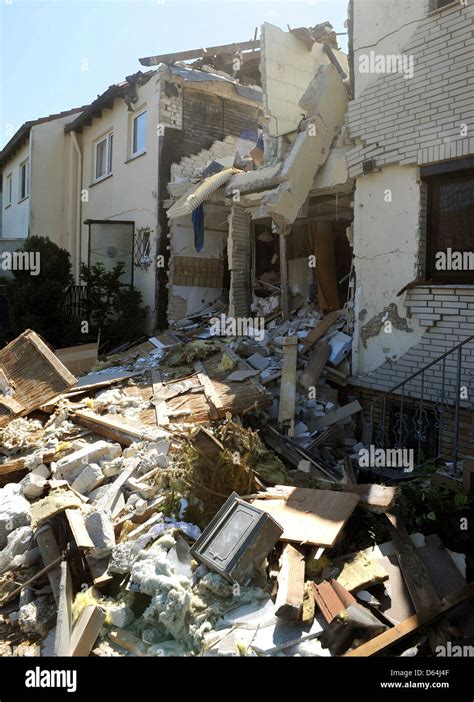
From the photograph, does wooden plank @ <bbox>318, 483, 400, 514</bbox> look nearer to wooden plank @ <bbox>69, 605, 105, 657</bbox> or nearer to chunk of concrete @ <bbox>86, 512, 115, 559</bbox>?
chunk of concrete @ <bbox>86, 512, 115, 559</bbox>

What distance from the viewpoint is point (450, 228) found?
5.97 metres

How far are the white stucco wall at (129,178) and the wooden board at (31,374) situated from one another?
14.9 ft

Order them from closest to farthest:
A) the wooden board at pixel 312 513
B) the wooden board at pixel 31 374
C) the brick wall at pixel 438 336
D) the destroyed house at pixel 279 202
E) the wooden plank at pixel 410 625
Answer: the wooden plank at pixel 410 625
the wooden board at pixel 312 513
the brick wall at pixel 438 336
the wooden board at pixel 31 374
the destroyed house at pixel 279 202

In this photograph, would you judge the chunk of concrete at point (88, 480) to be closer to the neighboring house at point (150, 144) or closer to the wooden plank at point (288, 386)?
the wooden plank at point (288, 386)

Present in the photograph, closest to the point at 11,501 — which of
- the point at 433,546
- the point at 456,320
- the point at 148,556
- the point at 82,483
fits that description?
the point at 82,483

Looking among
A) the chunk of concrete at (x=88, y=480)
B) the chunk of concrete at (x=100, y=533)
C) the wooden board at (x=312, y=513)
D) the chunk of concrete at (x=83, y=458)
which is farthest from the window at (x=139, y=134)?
the wooden board at (x=312, y=513)

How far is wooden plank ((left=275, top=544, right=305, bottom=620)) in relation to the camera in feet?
9.86

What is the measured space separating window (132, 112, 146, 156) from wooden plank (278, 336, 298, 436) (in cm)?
803

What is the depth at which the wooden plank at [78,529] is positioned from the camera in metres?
3.73

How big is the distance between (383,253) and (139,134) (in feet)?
29.0

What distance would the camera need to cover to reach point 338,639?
2.92 m

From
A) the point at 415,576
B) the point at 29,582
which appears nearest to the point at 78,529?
the point at 29,582

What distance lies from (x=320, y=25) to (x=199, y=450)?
8.81 metres

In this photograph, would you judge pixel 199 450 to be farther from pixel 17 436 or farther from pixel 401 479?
pixel 17 436
